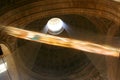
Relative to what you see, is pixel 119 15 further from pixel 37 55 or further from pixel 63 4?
pixel 37 55

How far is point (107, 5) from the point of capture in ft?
28.3

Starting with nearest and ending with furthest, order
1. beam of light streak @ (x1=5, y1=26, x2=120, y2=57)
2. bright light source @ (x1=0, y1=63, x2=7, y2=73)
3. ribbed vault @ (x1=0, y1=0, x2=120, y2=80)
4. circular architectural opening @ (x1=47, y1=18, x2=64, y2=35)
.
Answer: ribbed vault @ (x1=0, y1=0, x2=120, y2=80) < beam of light streak @ (x1=5, y1=26, x2=120, y2=57) < bright light source @ (x1=0, y1=63, x2=7, y2=73) < circular architectural opening @ (x1=47, y1=18, x2=64, y2=35)

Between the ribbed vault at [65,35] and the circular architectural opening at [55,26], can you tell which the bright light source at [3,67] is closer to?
the ribbed vault at [65,35]

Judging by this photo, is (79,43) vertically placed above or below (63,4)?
below

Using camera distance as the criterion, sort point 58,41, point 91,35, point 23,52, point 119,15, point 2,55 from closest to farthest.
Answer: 1. point 119,15
2. point 58,41
3. point 2,55
4. point 91,35
5. point 23,52

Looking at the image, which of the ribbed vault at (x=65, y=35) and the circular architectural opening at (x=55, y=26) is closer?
the ribbed vault at (x=65, y=35)

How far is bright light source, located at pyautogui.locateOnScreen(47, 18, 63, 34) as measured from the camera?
13.1m

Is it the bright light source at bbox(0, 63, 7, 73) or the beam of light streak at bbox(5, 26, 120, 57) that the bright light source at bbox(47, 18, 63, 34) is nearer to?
the bright light source at bbox(0, 63, 7, 73)

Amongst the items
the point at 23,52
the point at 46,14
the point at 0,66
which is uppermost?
the point at 23,52

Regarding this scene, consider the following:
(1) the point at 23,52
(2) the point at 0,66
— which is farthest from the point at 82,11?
(1) the point at 23,52

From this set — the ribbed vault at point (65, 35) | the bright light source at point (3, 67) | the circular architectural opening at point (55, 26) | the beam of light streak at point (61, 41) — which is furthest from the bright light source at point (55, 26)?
the beam of light streak at point (61, 41)

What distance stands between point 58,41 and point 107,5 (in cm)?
172

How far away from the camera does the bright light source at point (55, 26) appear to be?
1308 cm

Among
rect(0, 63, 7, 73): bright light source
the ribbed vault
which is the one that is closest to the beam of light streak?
the ribbed vault
